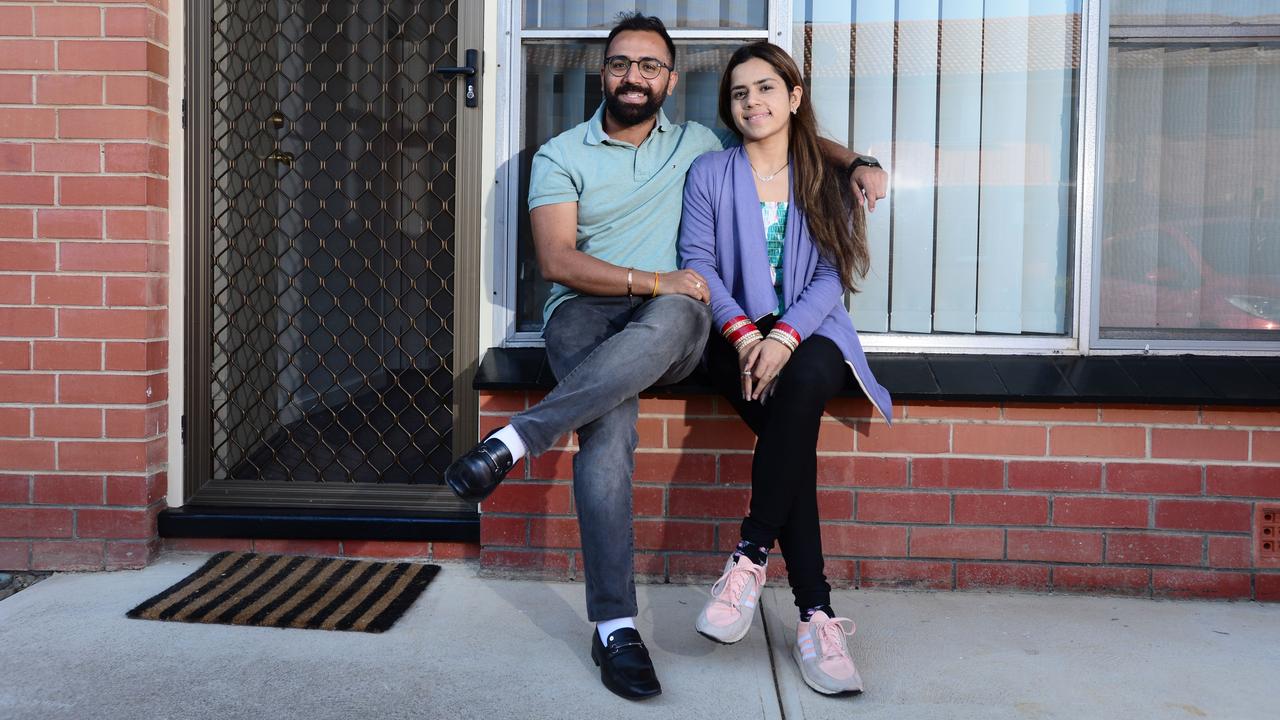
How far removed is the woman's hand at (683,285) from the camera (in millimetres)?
2824

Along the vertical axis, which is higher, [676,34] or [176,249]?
[676,34]

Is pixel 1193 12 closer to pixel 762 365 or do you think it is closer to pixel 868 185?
pixel 868 185

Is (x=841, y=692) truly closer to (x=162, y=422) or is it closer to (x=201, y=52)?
(x=162, y=422)

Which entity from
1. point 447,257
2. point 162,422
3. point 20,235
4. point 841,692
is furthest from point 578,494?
point 20,235

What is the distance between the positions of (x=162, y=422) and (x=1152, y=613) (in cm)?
293

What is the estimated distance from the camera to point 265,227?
159 inches

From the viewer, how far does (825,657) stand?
8.25ft

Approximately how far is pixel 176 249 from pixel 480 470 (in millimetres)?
1533

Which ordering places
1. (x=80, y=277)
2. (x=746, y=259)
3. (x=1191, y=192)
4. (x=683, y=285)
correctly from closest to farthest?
1. (x=683, y=285)
2. (x=746, y=259)
3. (x=80, y=277)
4. (x=1191, y=192)

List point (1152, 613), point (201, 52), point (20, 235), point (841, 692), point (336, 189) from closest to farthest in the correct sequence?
point (841, 692), point (1152, 613), point (20, 235), point (201, 52), point (336, 189)

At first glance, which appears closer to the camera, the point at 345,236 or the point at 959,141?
the point at 959,141

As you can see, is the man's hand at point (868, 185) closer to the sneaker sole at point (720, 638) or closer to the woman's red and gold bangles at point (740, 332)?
the woman's red and gold bangles at point (740, 332)

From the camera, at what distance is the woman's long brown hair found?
9.64 ft

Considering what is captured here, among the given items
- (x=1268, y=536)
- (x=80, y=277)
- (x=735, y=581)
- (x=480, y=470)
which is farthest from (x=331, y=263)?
(x=1268, y=536)
